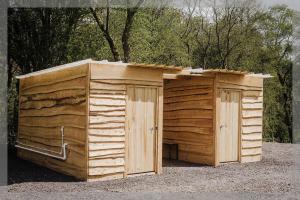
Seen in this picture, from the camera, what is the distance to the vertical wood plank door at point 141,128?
10.5m

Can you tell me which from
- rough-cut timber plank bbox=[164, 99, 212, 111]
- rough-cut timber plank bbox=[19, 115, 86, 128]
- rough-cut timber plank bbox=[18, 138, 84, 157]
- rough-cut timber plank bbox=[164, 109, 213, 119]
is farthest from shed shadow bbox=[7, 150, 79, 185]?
rough-cut timber plank bbox=[164, 99, 212, 111]

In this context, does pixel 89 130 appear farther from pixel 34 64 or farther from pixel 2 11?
pixel 2 11

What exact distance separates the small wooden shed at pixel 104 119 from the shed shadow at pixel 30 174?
0.83 ft

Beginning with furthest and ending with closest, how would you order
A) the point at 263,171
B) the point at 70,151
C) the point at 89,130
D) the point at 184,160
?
the point at 184,160 → the point at 263,171 → the point at 70,151 → the point at 89,130

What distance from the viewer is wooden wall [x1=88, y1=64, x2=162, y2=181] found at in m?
9.84

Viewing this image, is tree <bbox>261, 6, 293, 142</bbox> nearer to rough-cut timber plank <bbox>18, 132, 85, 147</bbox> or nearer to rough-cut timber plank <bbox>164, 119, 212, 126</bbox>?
rough-cut timber plank <bbox>164, 119, 212, 126</bbox>

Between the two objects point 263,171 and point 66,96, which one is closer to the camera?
point 66,96

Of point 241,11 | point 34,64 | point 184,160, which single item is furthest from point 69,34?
point 241,11

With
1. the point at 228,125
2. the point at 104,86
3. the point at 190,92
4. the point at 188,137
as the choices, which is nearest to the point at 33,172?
the point at 104,86

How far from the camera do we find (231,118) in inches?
512

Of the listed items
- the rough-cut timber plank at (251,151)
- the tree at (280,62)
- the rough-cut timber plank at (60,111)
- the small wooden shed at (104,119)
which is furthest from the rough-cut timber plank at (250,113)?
the tree at (280,62)

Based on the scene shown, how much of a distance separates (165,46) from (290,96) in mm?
11100

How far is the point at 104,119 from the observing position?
33.0 feet

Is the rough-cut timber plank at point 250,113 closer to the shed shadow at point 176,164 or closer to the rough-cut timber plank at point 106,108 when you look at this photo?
the shed shadow at point 176,164
